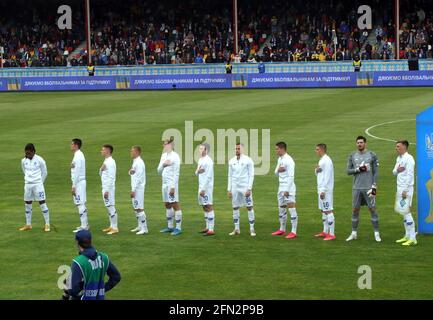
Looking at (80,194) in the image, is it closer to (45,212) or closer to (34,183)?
(45,212)

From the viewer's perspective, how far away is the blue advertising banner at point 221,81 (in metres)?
60.1

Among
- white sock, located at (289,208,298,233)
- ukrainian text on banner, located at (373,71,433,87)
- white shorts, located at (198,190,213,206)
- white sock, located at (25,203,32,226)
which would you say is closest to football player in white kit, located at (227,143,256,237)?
white shorts, located at (198,190,213,206)

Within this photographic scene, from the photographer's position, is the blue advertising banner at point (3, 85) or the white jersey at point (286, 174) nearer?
the white jersey at point (286, 174)

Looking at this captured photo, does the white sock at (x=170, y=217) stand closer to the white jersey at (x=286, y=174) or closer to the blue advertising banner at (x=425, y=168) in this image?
the white jersey at (x=286, y=174)

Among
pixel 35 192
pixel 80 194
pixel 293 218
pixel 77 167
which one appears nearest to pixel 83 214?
pixel 80 194

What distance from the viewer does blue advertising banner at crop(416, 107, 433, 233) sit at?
2023cm

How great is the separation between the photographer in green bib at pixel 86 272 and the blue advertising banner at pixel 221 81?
49645 mm

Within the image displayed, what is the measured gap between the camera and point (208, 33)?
78.2m

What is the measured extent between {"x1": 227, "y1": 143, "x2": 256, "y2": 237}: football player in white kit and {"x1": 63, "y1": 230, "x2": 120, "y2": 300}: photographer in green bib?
940 cm

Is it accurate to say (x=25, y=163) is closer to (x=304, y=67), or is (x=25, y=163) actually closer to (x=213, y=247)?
(x=213, y=247)

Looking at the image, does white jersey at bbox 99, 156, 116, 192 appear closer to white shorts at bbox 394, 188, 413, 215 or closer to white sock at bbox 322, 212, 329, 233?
white sock at bbox 322, 212, 329, 233

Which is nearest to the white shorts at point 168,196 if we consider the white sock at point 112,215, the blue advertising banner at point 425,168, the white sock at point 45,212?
the white sock at point 112,215

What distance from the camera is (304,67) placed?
6406 centimetres
